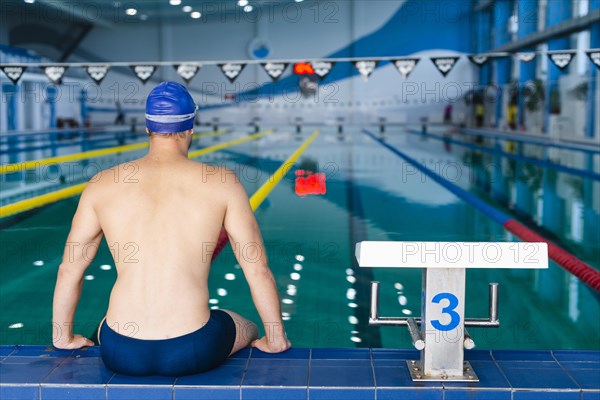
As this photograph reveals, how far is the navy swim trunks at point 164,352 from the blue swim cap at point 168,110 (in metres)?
0.55

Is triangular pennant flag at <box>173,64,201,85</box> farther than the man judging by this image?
Yes

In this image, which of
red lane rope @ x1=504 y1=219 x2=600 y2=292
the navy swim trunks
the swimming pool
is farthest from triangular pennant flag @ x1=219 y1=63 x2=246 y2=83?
the navy swim trunks

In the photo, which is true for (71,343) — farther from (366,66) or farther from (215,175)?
(366,66)

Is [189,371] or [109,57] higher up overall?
[109,57]

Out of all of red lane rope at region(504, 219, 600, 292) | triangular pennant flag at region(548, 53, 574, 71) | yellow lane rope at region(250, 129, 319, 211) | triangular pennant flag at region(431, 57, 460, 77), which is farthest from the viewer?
triangular pennant flag at region(431, 57, 460, 77)

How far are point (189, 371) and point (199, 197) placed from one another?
0.49 metres

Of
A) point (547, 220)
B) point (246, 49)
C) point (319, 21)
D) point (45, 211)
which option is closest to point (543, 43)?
point (319, 21)

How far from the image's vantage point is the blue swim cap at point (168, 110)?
195 centimetres

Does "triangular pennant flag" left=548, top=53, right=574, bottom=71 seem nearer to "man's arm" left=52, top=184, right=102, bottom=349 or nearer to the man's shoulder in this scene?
the man's shoulder

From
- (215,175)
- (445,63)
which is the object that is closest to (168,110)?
(215,175)

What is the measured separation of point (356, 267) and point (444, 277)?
2.61 meters

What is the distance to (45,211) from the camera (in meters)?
6.80

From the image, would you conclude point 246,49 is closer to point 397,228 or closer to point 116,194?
point 397,228

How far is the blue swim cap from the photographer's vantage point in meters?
1.95
